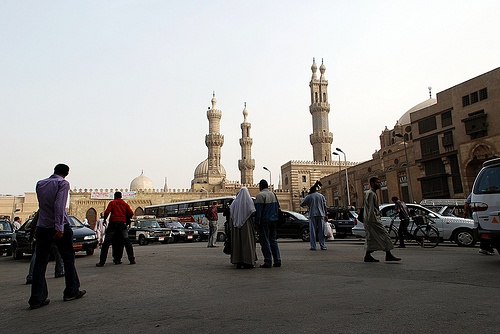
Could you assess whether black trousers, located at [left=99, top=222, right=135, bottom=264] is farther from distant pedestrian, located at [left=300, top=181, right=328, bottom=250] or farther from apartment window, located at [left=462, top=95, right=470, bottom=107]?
apartment window, located at [left=462, top=95, right=470, bottom=107]

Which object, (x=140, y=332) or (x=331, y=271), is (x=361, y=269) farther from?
(x=140, y=332)

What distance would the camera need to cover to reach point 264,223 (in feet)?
22.6

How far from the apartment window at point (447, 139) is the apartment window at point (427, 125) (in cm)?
140

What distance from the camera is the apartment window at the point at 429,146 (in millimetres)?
28938

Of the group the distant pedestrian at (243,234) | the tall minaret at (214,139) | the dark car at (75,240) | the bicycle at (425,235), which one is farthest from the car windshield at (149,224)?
the tall minaret at (214,139)

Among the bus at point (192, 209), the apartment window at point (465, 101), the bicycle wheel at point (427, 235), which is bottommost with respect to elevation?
the bicycle wheel at point (427, 235)

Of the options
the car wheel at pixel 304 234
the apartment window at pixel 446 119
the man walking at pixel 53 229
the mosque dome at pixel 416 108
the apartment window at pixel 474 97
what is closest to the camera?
the man walking at pixel 53 229

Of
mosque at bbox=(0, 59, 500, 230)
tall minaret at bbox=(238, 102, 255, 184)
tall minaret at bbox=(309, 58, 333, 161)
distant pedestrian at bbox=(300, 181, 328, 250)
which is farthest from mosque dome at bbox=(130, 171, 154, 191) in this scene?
distant pedestrian at bbox=(300, 181, 328, 250)

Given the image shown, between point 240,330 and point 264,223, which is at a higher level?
point 264,223

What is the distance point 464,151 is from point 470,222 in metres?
17.2

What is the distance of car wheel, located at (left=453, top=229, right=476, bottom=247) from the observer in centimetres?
1107

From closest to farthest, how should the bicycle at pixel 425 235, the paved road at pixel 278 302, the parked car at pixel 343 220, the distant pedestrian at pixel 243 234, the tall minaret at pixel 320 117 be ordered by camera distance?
the paved road at pixel 278 302, the distant pedestrian at pixel 243 234, the bicycle at pixel 425 235, the parked car at pixel 343 220, the tall minaret at pixel 320 117

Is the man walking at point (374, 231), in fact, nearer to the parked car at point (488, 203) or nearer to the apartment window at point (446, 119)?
the parked car at point (488, 203)

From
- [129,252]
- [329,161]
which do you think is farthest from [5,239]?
[329,161]
